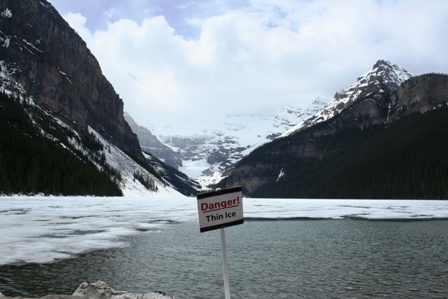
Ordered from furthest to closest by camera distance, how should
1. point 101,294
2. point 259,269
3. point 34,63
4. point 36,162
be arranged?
point 34,63 → point 36,162 → point 259,269 → point 101,294

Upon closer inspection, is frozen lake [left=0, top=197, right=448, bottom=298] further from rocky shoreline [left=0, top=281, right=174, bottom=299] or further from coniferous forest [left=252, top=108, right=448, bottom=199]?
coniferous forest [left=252, top=108, right=448, bottom=199]

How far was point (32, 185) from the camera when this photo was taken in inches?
3625

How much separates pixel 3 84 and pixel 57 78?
34127 millimetres

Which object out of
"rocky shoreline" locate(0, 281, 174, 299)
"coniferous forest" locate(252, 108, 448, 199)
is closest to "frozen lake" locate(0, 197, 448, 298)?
"rocky shoreline" locate(0, 281, 174, 299)

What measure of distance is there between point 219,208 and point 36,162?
103405 millimetres

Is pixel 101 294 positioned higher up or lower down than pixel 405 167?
lower down

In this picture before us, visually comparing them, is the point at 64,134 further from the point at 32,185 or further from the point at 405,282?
the point at 405,282

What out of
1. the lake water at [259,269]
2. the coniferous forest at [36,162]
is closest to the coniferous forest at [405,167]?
the coniferous forest at [36,162]

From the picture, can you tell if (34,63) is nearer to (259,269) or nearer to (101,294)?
(259,269)

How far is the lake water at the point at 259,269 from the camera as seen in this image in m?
12.8

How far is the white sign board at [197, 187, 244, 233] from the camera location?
843 cm

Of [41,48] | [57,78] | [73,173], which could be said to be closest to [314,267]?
[73,173]

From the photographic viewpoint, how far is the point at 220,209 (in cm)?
862

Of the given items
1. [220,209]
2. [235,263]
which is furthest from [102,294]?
[235,263]
